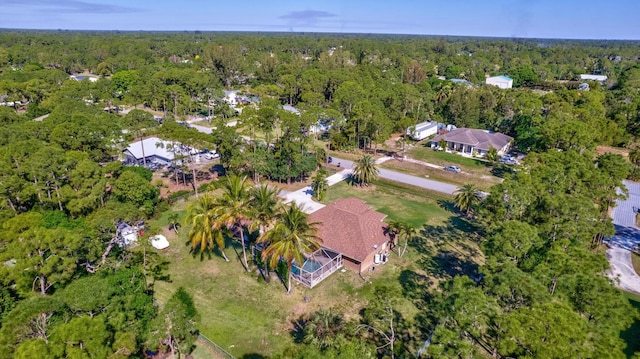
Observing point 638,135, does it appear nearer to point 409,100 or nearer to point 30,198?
point 409,100

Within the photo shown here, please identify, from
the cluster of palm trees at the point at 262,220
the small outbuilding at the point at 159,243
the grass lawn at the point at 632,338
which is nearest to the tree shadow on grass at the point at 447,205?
the grass lawn at the point at 632,338

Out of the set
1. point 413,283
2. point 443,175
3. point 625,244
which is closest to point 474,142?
point 443,175

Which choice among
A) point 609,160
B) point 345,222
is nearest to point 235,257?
point 345,222

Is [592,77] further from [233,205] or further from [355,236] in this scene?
[233,205]

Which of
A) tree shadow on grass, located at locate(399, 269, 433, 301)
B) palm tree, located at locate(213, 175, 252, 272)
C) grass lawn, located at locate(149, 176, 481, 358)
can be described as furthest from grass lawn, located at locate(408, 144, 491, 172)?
palm tree, located at locate(213, 175, 252, 272)

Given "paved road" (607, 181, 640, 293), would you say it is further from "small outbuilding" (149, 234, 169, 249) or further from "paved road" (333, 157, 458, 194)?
"small outbuilding" (149, 234, 169, 249)

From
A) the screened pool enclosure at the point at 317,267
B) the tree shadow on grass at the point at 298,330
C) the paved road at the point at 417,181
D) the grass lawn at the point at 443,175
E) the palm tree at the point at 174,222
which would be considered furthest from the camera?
the grass lawn at the point at 443,175

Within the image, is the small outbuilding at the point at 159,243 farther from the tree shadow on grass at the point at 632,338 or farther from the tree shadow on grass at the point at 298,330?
the tree shadow on grass at the point at 632,338
